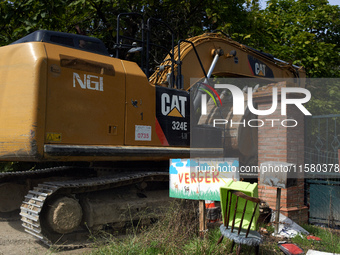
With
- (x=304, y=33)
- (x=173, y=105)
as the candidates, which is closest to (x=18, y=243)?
(x=173, y=105)

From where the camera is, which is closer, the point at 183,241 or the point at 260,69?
the point at 183,241

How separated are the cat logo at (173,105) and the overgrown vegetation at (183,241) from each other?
5.22 feet

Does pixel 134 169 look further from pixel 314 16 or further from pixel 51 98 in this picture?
pixel 314 16

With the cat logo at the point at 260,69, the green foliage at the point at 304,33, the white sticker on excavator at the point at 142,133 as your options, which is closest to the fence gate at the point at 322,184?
the cat logo at the point at 260,69

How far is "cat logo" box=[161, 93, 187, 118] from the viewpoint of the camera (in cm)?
636

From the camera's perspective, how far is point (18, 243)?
18.1ft

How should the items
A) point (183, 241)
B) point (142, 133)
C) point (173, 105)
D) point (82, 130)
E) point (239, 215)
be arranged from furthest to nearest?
1. point (173, 105)
2. point (142, 133)
3. point (82, 130)
4. point (183, 241)
5. point (239, 215)

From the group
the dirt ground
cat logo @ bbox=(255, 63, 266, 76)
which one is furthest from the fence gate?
the dirt ground

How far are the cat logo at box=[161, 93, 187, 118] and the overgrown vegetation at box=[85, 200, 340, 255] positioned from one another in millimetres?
1592

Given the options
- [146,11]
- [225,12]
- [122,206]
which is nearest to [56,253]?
[122,206]

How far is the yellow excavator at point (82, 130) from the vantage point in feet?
16.5

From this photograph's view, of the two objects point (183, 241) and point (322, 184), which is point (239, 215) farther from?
point (322, 184)

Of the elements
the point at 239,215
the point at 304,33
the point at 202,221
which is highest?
the point at 304,33

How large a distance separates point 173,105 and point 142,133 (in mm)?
868
